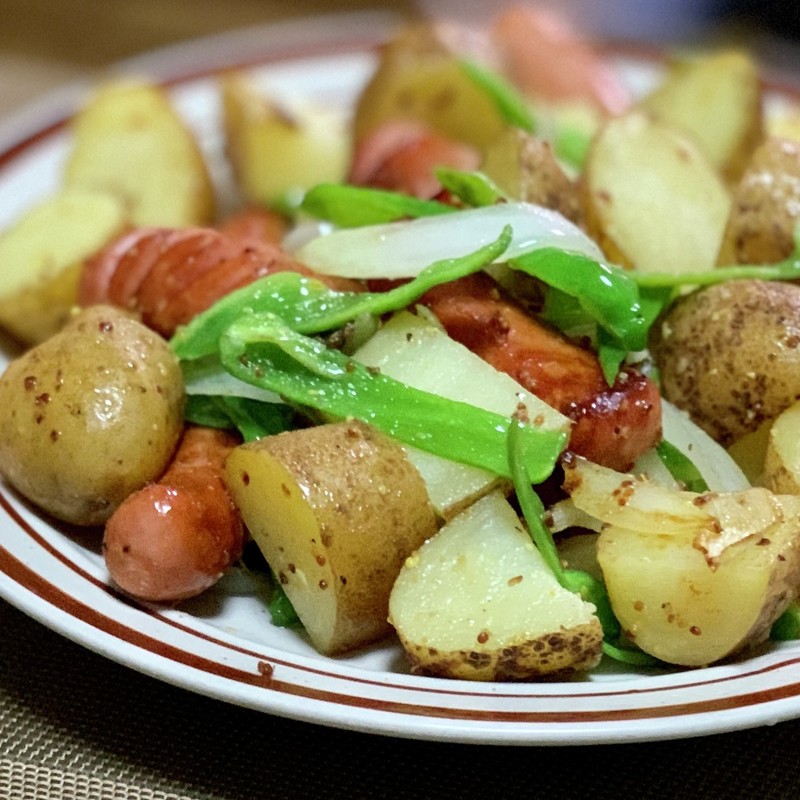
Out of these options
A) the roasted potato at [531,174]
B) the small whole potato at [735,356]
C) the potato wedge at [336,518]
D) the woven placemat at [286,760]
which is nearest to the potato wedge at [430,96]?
the roasted potato at [531,174]

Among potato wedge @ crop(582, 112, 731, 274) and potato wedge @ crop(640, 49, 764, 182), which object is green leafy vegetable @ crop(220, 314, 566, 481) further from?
potato wedge @ crop(640, 49, 764, 182)

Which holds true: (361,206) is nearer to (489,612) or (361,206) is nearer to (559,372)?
(559,372)

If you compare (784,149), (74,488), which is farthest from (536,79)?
(74,488)

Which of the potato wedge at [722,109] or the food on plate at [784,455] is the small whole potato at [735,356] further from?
the potato wedge at [722,109]

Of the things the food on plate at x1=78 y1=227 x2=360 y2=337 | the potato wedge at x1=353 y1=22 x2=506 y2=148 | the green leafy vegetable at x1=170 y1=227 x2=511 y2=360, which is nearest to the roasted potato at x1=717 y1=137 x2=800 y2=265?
the green leafy vegetable at x1=170 y1=227 x2=511 y2=360

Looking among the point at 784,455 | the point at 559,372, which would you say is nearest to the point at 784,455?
the point at 784,455

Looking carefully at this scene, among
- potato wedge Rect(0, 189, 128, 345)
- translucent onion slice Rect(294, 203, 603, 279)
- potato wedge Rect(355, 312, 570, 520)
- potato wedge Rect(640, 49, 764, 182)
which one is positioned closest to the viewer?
potato wedge Rect(355, 312, 570, 520)
